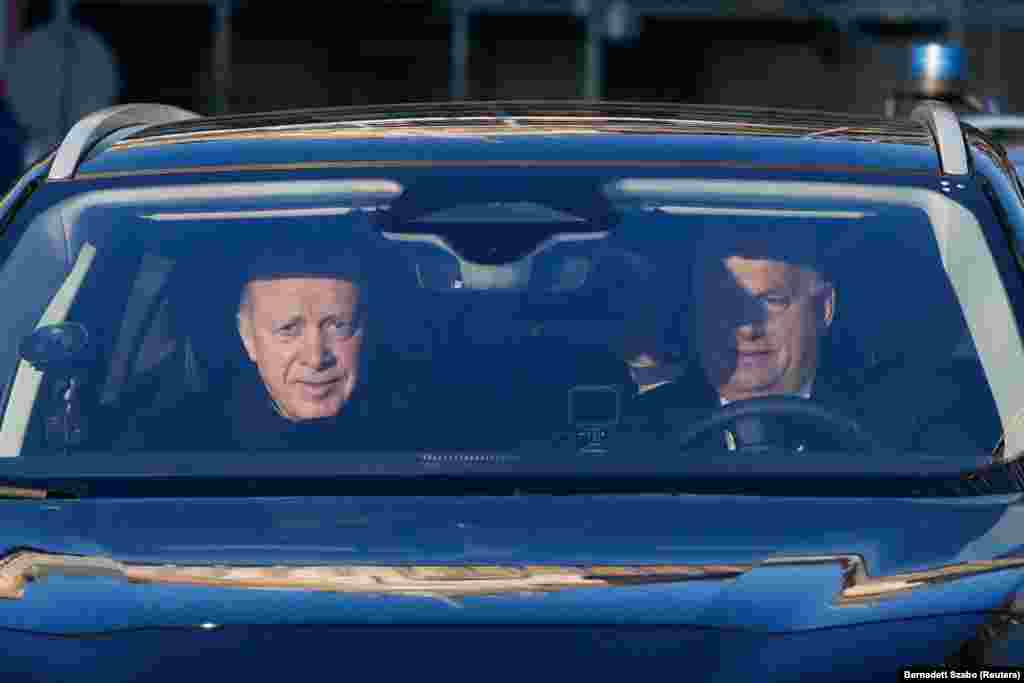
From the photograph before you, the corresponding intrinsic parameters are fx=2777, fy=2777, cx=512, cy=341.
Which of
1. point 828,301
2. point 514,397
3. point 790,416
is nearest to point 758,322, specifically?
point 828,301

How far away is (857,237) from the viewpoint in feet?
11.8

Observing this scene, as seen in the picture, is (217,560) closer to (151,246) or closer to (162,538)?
(162,538)

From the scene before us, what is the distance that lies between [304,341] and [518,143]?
445mm

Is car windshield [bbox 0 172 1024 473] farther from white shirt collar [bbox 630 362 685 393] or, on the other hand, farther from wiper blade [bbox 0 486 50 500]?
wiper blade [bbox 0 486 50 500]

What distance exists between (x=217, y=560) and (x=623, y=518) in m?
0.44

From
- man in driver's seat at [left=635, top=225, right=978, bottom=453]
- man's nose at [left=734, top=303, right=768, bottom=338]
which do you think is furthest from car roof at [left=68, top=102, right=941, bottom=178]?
man's nose at [left=734, top=303, right=768, bottom=338]

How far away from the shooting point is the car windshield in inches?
137

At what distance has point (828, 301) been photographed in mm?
3686

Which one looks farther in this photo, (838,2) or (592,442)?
(838,2)

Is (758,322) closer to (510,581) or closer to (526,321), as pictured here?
(526,321)

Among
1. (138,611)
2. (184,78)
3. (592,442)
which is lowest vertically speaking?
(138,611)

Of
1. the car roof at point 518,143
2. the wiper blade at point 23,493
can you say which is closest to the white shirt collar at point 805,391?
the car roof at point 518,143

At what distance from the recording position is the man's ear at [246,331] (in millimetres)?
3775

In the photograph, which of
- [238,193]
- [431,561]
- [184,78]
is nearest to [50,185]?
[238,193]
